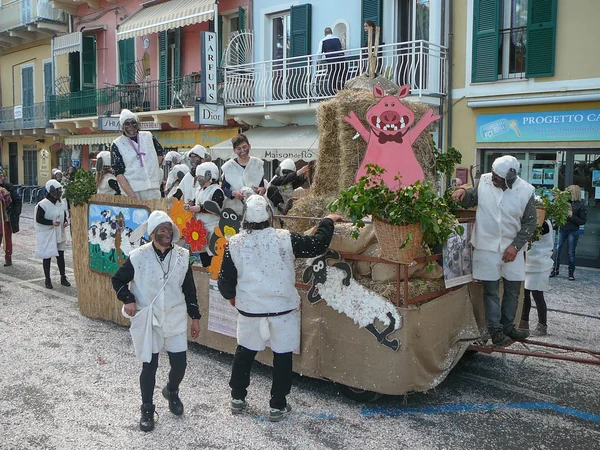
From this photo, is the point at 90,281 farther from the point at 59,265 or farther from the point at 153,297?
the point at 153,297

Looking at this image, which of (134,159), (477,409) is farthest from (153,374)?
(134,159)

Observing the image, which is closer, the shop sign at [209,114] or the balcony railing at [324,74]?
the balcony railing at [324,74]

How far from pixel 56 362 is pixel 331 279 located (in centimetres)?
295

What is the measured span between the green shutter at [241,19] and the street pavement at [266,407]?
39.8 feet

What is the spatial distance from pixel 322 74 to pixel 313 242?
1016cm

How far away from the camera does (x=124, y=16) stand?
2073 centimetres

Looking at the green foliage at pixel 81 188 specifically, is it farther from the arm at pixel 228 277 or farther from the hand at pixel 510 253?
the hand at pixel 510 253

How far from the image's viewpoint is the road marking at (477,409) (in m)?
4.66

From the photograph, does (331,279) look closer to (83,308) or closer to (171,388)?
(171,388)

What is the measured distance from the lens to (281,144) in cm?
1472

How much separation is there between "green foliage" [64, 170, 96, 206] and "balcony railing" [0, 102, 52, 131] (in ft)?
60.0

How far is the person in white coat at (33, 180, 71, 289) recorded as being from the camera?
9484 millimetres

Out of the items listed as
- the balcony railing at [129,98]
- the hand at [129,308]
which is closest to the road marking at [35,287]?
the hand at [129,308]

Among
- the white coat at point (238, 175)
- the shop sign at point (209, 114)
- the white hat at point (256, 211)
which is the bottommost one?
the white hat at point (256, 211)
